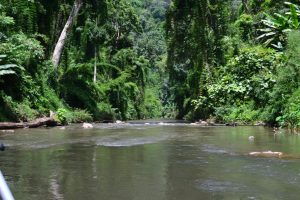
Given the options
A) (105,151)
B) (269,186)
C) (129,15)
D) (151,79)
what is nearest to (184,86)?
(129,15)

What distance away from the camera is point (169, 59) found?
32.1m

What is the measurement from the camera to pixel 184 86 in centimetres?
4009

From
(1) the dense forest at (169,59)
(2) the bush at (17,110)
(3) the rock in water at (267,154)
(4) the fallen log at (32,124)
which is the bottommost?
(3) the rock in water at (267,154)

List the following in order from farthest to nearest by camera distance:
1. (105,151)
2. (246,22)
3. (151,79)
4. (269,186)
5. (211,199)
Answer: (151,79)
(246,22)
(105,151)
(269,186)
(211,199)

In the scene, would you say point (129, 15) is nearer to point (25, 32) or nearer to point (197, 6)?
point (197, 6)

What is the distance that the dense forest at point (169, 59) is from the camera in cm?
1670

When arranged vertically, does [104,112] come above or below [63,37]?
below

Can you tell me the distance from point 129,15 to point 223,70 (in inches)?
677

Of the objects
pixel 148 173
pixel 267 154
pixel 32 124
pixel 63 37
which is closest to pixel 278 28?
pixel 63 37

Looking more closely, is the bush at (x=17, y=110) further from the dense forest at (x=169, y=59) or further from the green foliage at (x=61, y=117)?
the green foliage at (x=61, y=117)

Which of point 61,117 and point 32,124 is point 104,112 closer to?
point 61,117

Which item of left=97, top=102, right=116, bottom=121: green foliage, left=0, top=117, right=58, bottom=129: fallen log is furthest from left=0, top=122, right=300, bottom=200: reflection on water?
left=97, top=102, right=116, bottom=121: green foliage

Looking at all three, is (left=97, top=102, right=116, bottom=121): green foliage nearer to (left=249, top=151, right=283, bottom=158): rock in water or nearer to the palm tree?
the palm tree

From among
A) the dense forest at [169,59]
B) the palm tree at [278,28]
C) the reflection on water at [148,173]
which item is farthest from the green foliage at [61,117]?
the palm tree at [278,28]
